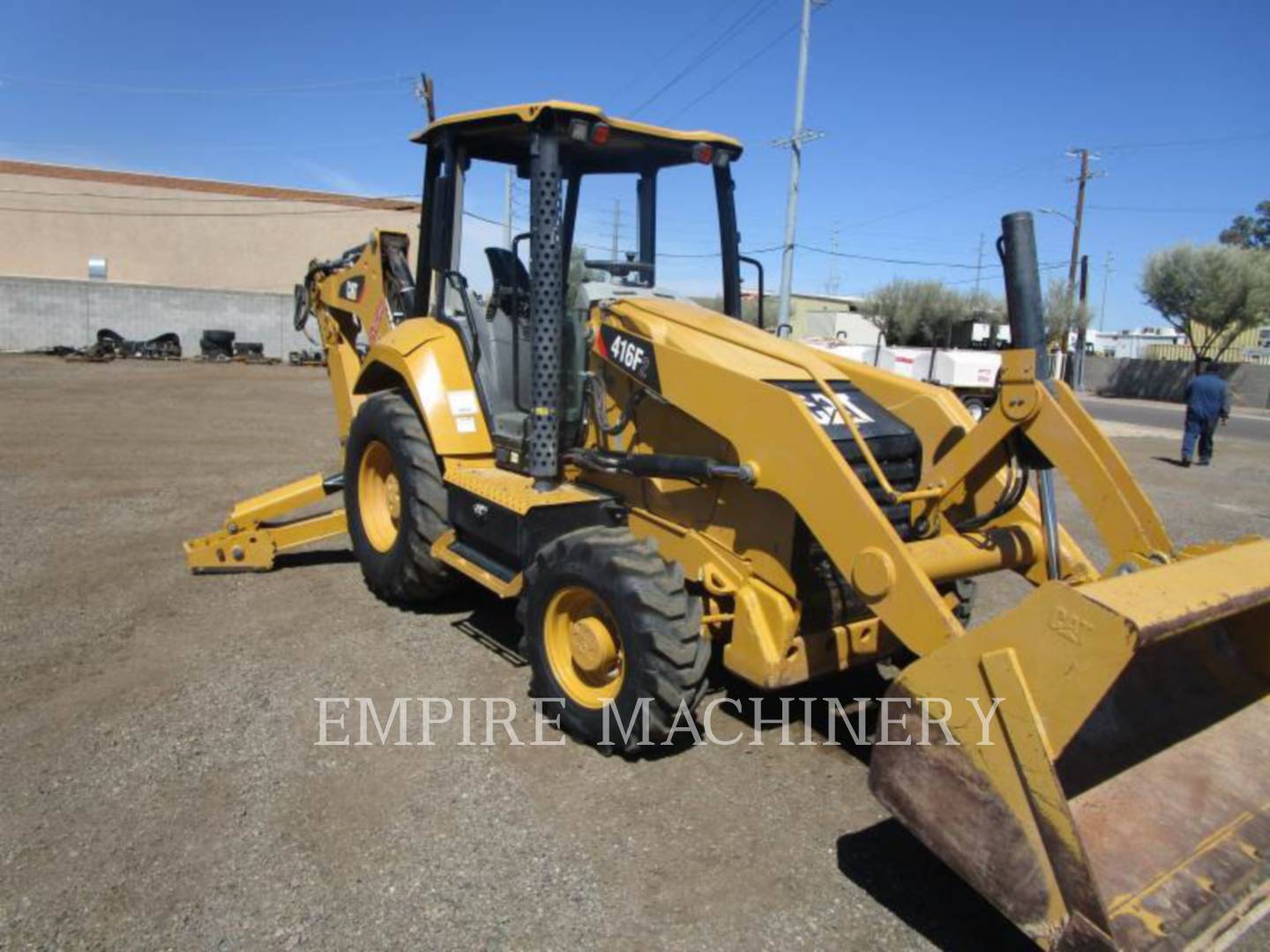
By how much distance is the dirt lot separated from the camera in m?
2.90

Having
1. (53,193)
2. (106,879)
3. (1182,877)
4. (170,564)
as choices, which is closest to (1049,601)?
(1182,877)

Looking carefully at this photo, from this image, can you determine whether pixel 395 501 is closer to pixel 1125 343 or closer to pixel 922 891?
pixel 922 891

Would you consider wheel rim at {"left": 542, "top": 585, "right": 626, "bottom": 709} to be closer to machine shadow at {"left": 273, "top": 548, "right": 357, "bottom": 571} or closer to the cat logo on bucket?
the cat logo on bucket

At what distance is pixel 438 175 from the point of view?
5586mm

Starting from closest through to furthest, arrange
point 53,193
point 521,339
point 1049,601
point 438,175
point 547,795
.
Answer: point 1049,601, point 547,795, point 521,339, point 438,175, point 53,193

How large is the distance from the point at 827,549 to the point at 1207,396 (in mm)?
13249

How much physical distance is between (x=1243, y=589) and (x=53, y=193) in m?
44.6

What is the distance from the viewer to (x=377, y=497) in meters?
6.06

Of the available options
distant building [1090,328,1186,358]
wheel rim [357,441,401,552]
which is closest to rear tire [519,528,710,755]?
wheel rim [357,441,401,552]

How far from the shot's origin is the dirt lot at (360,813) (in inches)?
114

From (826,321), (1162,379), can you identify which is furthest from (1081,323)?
(826,321)

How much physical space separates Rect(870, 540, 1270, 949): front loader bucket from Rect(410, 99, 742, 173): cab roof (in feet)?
9.89

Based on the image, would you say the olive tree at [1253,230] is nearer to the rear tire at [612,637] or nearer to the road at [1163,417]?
the road at [1163,417]

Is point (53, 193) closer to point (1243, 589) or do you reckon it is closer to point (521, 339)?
point (521, 339)
